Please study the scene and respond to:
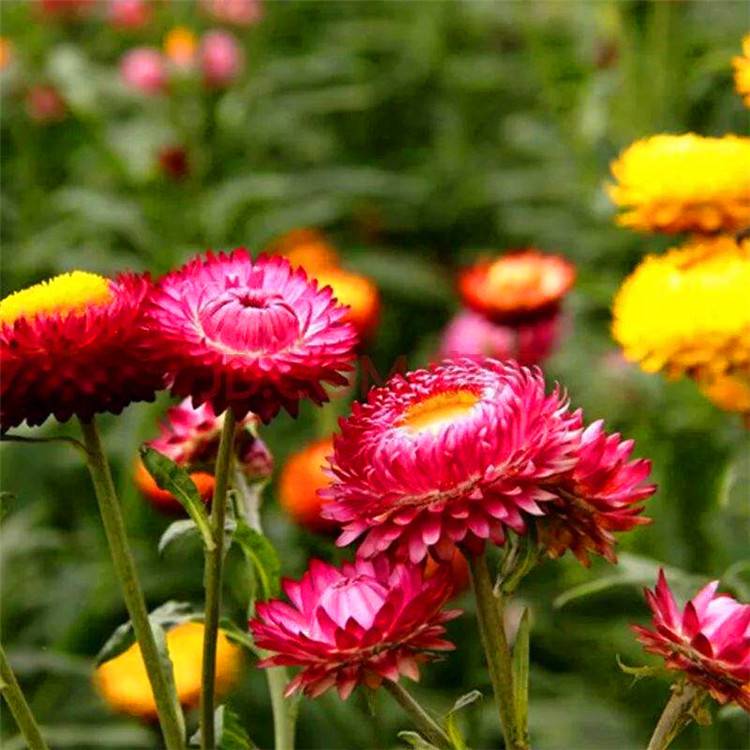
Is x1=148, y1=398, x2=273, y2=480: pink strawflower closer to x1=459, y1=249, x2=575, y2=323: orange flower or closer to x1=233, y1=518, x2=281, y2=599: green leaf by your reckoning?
x1=233, y1=518, x2=281, y2=599: green leaf

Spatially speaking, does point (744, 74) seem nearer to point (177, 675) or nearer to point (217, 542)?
point (217, 542)

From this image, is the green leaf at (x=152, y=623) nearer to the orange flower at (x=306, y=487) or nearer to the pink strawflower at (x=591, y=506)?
the pink strawflower at (x=591, y=506)

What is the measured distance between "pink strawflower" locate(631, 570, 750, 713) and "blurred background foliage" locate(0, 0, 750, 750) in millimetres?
453

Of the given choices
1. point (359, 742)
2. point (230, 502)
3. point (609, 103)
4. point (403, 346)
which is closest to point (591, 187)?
point (609, 103)

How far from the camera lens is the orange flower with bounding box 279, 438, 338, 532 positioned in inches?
71.6

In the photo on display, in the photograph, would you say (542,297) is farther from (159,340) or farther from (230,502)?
(159,340)

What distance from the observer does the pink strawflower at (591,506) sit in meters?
0.89

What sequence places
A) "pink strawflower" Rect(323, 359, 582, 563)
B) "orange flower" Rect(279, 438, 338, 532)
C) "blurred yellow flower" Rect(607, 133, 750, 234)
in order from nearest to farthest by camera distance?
"pink strawflower" Rect(323, 359, 582, 563) → "blurred yellow flower" Rect(607, 133, 750, 234) → "orange flower" Rect(279, 438, 338, 532)

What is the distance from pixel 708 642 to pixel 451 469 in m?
0.16

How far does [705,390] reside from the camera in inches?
61.2

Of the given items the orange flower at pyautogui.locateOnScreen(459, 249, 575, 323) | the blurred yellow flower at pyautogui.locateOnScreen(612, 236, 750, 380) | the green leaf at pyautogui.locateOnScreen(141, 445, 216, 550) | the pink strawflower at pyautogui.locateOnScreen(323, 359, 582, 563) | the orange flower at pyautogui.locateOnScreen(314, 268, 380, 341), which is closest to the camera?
the pink strawflower at pyautogui.locateOnScreen(323, 359, 582, 563)

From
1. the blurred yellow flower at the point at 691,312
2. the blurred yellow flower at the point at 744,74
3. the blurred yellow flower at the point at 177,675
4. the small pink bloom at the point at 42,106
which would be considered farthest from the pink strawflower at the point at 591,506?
the small pink bloom at the point at 42,106

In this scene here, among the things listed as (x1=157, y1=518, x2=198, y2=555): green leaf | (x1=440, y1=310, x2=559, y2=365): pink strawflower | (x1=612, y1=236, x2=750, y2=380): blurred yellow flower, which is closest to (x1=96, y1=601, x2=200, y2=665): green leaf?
(x1=157, y1=518, x2=198, y2=555): green leaf

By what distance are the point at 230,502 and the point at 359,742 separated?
103 centimetres
